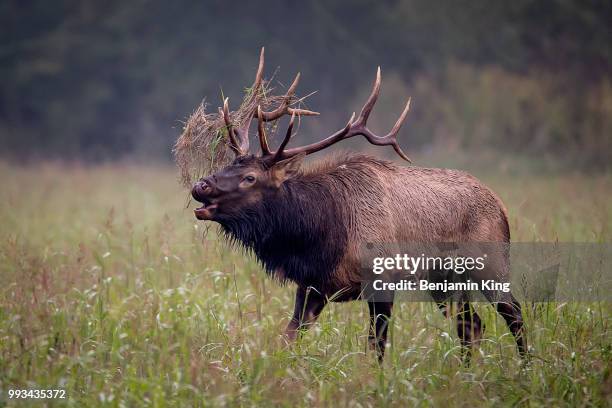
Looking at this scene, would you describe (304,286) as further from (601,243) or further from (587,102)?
(587,102)

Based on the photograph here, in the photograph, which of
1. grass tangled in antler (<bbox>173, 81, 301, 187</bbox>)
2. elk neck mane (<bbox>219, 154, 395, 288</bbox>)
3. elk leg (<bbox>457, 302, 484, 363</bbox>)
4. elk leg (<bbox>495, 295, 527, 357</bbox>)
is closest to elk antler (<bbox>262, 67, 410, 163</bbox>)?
elk neck mane (<bbox>219, 154, 395, 288</bbox>)

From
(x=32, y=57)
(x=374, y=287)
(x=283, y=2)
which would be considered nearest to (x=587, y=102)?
(x=283, y=2)

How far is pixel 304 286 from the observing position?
623 cm

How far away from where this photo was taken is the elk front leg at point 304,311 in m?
5.96

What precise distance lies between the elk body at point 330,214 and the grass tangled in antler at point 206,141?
0.07m

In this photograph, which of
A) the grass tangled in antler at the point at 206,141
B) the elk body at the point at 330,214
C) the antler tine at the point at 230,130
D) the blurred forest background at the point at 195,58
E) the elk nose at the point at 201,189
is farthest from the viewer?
the blurred forest background at the point at 195,58

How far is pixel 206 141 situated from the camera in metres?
6.47

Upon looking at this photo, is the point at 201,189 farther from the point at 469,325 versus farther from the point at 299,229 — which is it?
the point at 469,325

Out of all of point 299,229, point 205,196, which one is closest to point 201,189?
point 205,196

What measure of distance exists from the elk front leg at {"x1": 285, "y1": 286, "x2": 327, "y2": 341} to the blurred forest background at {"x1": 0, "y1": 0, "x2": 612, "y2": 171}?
2284 centimetres

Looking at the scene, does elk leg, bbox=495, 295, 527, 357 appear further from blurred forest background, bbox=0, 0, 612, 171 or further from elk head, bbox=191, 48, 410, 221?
blurred forest background, bbox=0, 0, 612, 171

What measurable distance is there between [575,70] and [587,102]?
15.6 feet

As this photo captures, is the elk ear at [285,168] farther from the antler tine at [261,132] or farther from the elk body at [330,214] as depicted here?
the antler tine at [261,132]

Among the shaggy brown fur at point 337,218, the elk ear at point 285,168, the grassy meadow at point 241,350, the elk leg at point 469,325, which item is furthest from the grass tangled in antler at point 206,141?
the elk leg at point 469,325
